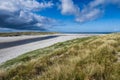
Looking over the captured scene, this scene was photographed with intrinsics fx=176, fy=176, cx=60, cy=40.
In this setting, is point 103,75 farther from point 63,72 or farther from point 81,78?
point 63,72

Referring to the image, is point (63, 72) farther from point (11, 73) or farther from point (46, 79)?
point (11, 73)

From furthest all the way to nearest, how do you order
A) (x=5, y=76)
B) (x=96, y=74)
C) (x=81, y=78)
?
(x=5, y=76), (x=96, y=74), (x=81, y=78)

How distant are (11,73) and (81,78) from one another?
3376 mm

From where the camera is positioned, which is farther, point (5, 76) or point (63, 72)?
point (5, 76)

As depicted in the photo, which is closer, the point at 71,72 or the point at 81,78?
the point at 81,78

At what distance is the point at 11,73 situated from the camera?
7.31 m

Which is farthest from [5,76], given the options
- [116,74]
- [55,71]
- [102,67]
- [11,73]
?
[116,74]

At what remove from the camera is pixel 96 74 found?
5.60m

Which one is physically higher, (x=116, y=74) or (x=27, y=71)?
(x=116, y=74)

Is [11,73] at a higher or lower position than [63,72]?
lower

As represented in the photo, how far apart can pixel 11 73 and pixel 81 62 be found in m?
2.95

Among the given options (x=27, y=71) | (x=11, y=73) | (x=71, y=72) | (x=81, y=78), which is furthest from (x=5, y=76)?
(x=81, y=78)

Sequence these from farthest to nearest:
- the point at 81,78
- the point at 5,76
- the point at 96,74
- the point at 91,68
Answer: the point at 5,76
the point at 91,68
the point at 96,74
the point at 81,78

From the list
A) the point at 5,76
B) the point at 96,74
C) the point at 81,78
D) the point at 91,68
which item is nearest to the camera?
the point at 81,78
